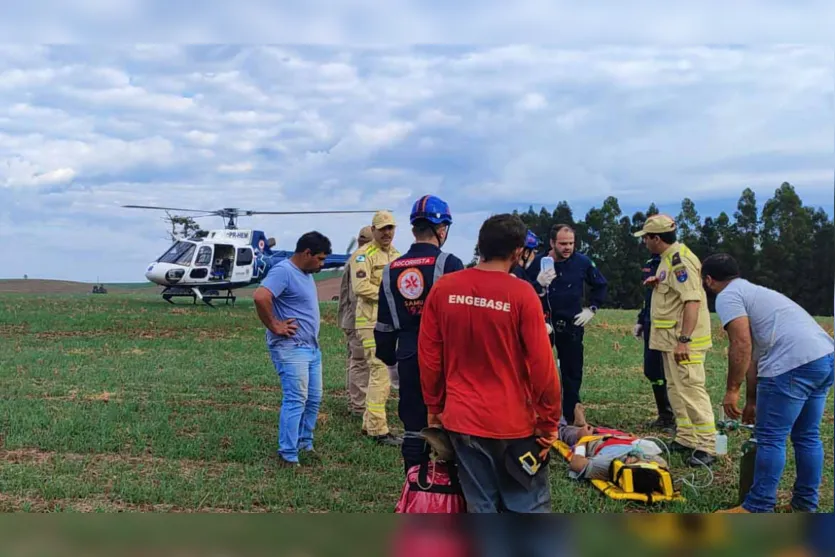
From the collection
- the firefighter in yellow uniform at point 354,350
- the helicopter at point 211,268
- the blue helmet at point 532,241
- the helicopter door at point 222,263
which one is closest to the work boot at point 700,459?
Result: the blue helmet at point 532,241

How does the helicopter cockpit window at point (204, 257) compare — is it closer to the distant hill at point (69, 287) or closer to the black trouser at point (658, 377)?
the distant hill at point (69, 287)

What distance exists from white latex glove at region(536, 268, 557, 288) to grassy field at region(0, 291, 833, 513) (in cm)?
138

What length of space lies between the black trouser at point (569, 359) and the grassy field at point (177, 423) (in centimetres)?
65

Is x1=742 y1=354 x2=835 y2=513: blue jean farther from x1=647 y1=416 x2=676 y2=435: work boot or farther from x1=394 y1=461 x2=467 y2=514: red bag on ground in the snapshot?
x1=647 y1=416 x2=676 y2=435: work boot

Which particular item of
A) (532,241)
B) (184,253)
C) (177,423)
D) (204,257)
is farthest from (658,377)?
(204,257)

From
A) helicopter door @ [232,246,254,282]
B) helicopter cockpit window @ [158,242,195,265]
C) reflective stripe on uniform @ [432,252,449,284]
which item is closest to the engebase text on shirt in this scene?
reflective stripe on uniform @ [432,252,449,284]

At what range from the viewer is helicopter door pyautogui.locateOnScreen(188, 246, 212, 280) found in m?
12.3

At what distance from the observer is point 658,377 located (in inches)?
214

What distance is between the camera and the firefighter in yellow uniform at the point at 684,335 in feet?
15.0

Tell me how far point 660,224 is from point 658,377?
4.68ft

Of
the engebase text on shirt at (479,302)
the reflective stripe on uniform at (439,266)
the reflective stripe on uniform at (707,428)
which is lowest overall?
the reflective stripe on uniform at (707,428)

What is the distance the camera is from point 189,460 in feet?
13.9

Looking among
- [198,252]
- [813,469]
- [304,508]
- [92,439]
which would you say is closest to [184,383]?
[92,439]

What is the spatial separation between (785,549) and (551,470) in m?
1.63
